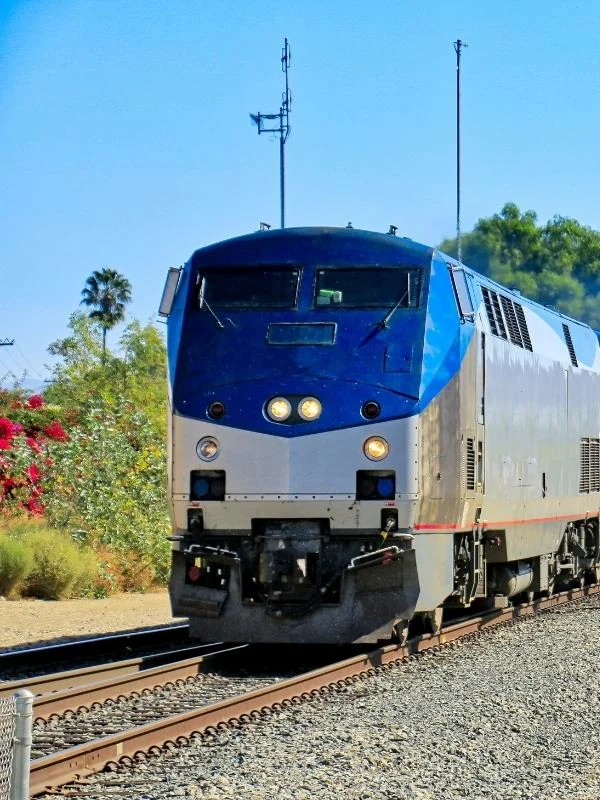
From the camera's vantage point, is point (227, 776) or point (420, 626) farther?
point (420, 626)

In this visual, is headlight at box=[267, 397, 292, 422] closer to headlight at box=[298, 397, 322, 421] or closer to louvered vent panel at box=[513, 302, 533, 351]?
headlight at box=[298, 397, 322, 421]

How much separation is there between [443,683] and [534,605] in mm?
6740

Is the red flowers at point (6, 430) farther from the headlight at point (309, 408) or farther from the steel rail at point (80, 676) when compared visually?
the headlight at point (309, 408)

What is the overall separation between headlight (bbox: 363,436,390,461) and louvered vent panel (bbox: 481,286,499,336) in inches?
123

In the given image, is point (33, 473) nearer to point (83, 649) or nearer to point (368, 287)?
point (83, 649)

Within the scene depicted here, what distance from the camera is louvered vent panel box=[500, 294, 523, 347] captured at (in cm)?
1530

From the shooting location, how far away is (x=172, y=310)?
502 inches

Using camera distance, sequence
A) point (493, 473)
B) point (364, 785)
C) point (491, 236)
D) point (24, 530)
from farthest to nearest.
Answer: point (491, 236), point (24, 530), point (493, 473), point (364, 785)

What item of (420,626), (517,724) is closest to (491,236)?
A: (420,626)

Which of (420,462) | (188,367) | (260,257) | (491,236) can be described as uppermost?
(491,236)

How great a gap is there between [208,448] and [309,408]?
36.6 inches

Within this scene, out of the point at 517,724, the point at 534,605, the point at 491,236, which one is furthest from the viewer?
the point at 491,236

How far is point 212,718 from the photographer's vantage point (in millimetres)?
9320

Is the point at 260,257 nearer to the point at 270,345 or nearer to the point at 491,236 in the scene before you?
the point at 270,345
